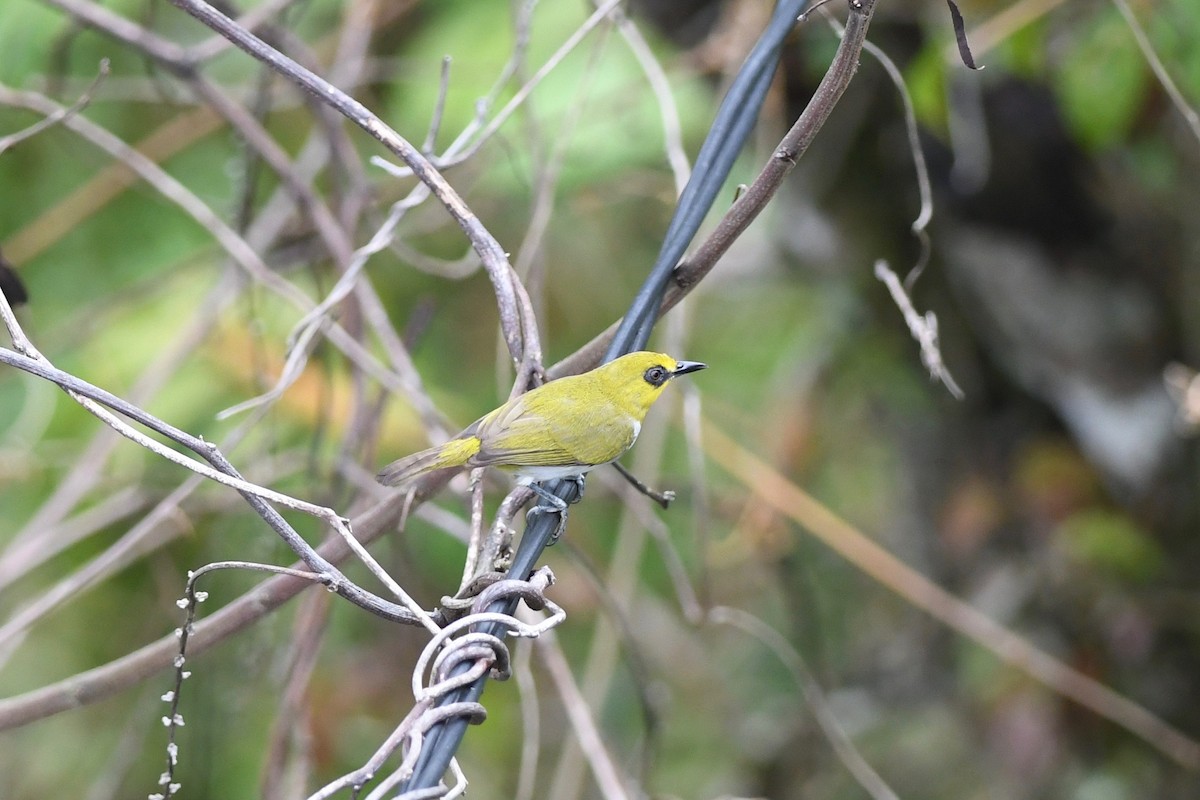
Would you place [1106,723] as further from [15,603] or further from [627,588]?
[15,603]

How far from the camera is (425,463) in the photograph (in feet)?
7.43

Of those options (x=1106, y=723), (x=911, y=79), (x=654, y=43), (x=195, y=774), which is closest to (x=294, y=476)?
(x=195, y=774)

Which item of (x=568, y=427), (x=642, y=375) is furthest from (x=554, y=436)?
(x=642, y=375)

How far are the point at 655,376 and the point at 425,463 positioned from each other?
0.64 meters

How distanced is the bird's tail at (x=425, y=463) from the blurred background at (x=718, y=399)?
805mm

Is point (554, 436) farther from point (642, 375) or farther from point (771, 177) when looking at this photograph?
point (771, 177)

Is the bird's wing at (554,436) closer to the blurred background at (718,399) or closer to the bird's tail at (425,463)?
the bird's tail at (425,463)

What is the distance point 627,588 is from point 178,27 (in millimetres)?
3043

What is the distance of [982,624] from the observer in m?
3.50

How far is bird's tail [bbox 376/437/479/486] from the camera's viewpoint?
7.15 feet

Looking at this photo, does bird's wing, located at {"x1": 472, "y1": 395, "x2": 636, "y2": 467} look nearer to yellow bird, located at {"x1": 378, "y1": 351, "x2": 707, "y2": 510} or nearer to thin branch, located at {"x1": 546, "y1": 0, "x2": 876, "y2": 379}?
yellow bird, located at {"x1": 378, "y1": 351, "x2": 707, "y2": 510}

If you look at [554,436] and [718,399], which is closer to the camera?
[554,436]

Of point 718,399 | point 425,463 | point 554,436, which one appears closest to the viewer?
point 425,463

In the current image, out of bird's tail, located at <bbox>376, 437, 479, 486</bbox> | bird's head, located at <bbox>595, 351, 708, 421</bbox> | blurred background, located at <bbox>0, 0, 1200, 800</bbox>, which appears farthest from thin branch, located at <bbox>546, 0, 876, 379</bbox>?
blurred background, located at <bbox>0, 0, 1200, 800</bbox>
